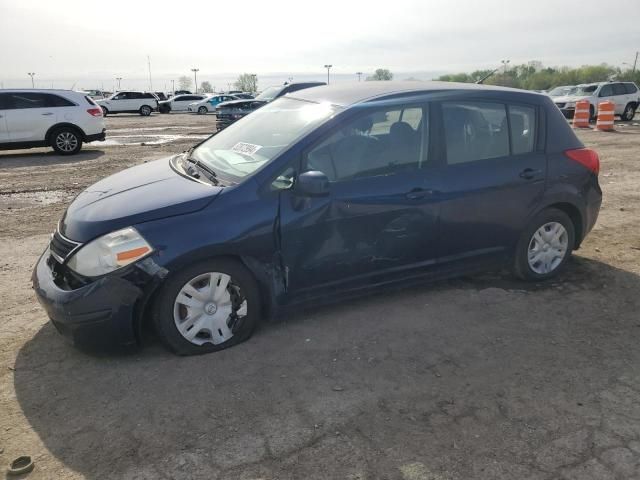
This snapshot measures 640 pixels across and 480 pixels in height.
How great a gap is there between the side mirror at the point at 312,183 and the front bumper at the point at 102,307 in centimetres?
109

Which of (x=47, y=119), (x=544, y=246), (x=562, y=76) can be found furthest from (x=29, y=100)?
(x=562, y=76)

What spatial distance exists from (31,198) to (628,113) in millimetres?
23418

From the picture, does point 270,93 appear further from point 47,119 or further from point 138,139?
point 47,119

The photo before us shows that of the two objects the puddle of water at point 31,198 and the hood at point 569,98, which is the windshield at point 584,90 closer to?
the hood at point 569,98

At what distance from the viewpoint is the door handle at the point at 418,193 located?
4004mm

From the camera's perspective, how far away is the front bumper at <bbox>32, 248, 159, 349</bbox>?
3.27m

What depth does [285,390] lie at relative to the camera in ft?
10.5

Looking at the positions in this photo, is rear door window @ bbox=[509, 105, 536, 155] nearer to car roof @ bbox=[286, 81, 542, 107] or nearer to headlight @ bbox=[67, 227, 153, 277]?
car roof @ bbox=[286, 81, 542, 107]

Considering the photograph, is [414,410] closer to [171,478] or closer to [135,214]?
[171,478]

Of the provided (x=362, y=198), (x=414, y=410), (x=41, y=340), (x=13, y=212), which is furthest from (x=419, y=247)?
(x=13, y=212)

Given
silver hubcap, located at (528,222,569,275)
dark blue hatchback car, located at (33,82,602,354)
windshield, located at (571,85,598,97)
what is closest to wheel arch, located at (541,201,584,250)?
dark blue hatchback car, located at (33,82,602,354)

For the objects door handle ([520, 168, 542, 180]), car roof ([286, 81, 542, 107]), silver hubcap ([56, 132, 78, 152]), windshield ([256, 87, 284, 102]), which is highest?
car roof ([286, 81, 542, 107])

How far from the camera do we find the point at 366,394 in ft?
10.3

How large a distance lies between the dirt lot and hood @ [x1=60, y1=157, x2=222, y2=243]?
2.81 feet
